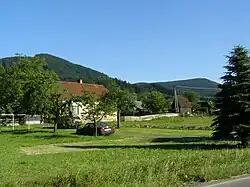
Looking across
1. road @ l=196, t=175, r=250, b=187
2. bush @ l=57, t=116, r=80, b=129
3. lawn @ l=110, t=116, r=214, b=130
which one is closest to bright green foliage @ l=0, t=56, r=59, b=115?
bush @ l=57, t=116, r=80, b=129

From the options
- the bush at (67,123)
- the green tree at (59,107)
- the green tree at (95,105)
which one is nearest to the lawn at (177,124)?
Result: the bush at (67,123)

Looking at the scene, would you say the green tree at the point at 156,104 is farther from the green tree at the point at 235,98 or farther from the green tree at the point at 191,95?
the green tree at the point at 235,98

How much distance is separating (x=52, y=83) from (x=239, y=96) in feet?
84.9

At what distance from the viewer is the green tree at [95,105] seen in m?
37.8

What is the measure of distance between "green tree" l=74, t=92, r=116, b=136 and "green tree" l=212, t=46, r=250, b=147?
13668mm

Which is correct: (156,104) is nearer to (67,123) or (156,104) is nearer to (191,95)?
(191,95)

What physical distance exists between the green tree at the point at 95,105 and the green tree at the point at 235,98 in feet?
44.8

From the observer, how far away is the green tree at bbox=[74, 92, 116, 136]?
3775cm

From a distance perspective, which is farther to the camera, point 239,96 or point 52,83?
point 52,83

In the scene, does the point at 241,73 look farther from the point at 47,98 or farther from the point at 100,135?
the point at 47,98

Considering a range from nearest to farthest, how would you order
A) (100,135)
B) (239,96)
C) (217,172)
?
(217,172) → (239,96) → (100,135)

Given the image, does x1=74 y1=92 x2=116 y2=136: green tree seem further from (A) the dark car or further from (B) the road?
(B) the road

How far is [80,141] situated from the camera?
108 feet

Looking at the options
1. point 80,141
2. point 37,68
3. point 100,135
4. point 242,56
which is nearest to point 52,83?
point 100,135
